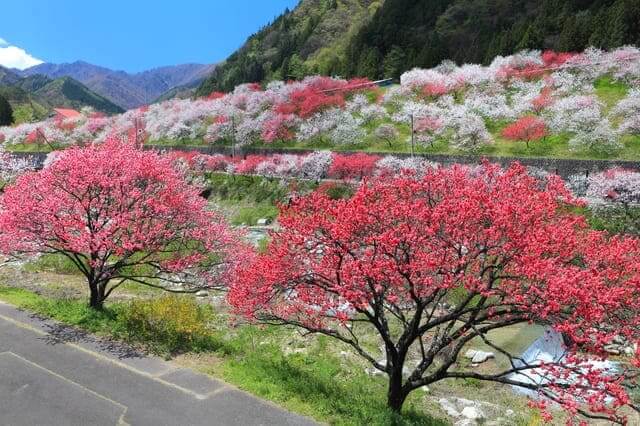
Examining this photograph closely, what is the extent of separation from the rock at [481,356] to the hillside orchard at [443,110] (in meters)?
21.7

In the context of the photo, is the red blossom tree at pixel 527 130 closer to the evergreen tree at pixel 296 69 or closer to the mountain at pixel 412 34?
the mountain at pixel 412 34

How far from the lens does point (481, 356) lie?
16.4 m

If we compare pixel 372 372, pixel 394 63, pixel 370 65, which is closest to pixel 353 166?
pixel 372 372

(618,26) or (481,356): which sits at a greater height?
(618,26)

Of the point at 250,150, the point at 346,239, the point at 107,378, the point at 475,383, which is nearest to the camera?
the point at 346,239

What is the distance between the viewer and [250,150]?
47.5 m

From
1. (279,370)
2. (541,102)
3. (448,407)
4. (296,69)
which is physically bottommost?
(448,407)

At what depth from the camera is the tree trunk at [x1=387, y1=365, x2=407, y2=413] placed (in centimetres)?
1061

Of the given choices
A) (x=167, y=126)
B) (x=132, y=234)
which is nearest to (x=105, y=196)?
(x=132, y=234)

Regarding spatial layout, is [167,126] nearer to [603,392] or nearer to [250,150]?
[250,150]

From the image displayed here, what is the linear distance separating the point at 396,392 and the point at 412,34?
74.0m

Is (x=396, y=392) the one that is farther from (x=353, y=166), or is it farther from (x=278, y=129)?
(x=278, y=129)

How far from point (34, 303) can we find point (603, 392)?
52.2 ft

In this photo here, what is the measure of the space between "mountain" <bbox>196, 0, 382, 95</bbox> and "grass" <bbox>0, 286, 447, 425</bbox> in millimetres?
67407
